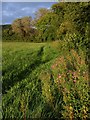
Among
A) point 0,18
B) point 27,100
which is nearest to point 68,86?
point 27,100

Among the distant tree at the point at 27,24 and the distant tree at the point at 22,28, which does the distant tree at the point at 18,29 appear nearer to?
the distant tree at the point at 22,28

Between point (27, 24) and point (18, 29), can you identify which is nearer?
point (18, 29)

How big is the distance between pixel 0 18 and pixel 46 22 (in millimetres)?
7651

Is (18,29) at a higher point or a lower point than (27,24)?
lower

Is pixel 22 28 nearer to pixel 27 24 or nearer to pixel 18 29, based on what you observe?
pixel 18 29

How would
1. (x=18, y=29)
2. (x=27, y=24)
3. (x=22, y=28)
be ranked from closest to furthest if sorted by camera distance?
1. (x=18, y=29)
2. (x=22, y=28)
3. (x=27, y=24)

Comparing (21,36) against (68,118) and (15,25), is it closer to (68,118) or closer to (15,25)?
(15,25)

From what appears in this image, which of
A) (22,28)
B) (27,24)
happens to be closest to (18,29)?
(22,28)

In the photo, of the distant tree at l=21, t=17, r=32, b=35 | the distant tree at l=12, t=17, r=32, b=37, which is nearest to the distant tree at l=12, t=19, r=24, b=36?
the distant tree at l=12, t=17, r=32, b=37

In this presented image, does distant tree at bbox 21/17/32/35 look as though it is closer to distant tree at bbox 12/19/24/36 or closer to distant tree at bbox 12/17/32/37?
distant tree at bbox 12/17/32/37

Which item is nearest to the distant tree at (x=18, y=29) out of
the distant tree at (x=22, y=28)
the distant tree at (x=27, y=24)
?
the distant tree at (x=22, y=28)

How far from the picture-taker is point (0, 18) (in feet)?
23.9

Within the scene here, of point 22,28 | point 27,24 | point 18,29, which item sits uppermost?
point 27,24

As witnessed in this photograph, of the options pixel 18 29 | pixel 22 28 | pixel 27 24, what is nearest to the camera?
pixel 18 29
